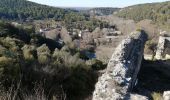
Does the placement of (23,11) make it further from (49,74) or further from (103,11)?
(103,11)

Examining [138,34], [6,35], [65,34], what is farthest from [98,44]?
[138,34]

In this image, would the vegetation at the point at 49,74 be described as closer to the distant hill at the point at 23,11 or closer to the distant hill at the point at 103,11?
the distant hill at the point at 23,11

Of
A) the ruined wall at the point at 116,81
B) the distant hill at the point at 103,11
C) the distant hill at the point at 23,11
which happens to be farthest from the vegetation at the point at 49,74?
the distant hill at the point at 103,11

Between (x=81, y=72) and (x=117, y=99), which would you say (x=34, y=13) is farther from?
(x=117, y=99)

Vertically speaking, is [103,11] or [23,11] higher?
[23,11]

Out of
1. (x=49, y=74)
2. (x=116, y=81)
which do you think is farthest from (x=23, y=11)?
(x=116, y=81)

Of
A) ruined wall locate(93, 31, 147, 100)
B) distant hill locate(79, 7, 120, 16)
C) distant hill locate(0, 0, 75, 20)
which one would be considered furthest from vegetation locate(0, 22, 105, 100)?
distant hill locate(79, 7, 120, 16)

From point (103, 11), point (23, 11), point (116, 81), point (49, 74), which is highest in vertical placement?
point (116, 81)

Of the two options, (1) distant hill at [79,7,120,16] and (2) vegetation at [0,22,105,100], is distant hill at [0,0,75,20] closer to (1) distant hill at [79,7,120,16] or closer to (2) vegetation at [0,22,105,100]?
(2) vegetation at [0,22,105,100]
